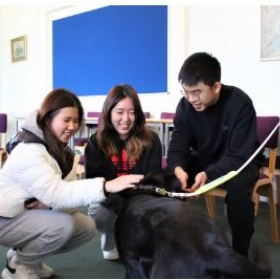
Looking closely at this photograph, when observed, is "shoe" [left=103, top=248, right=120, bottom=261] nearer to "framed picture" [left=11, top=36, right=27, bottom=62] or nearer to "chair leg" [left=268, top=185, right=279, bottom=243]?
"chair leg" [left=268, top=185, right=279, bottom=243]

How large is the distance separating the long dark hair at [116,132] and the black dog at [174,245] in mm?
445

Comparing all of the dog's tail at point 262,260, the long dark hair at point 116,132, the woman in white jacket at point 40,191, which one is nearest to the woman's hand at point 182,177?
the long dark hair at point 116,132

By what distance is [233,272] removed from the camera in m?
0.91

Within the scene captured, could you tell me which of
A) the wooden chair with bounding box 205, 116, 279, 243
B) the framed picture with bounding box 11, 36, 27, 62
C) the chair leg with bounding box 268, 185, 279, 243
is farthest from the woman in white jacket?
the framed picture with bounding box 11, 36, 27, 62

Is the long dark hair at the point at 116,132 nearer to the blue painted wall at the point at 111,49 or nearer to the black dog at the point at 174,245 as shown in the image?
the black dog at the point at 174,245

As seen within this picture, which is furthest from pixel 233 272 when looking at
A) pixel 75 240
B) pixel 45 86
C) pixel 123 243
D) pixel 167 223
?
pixel 45 86

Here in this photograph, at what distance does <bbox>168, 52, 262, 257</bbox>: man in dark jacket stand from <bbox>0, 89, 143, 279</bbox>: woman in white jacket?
0.51m

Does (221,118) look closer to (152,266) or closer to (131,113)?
(131,113)

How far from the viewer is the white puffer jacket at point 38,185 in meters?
1.24

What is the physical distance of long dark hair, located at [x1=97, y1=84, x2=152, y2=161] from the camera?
64.8 inches

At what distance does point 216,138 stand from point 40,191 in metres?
0.89

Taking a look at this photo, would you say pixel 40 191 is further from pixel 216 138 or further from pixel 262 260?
pixel 216 138

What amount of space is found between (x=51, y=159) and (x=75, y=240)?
14.2 inches

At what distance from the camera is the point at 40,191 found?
1288 mm
